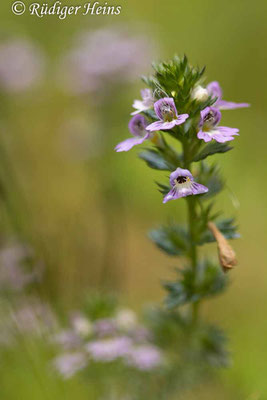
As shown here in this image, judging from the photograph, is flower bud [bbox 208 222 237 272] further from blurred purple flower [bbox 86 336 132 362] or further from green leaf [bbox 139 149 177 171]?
blurred purple flower [bbox 86 336 132 362]

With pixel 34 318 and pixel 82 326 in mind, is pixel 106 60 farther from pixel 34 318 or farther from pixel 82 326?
pixel 82 326

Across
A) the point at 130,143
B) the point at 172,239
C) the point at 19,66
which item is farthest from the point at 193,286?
the point at 19,66

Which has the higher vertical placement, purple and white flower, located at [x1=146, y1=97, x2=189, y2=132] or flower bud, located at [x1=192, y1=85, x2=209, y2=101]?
flower bud, located at [x1=192, y1=85, x2=209, y2=101]

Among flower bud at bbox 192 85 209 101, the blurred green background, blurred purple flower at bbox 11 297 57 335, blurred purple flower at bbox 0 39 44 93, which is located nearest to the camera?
flower bud at bbox 192 85 209 101

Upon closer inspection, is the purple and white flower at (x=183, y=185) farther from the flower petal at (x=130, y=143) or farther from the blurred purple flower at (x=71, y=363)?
the blurred purple flower at (x=71, y=363)

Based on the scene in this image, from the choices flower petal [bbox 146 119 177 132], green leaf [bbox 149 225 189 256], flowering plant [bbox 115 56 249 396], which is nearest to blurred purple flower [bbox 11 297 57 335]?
flowering plant [bbox 115 56 249 396]

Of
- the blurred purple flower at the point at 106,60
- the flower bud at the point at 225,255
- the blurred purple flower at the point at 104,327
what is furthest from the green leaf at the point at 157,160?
the blurred purple flower at the point at 106,60
